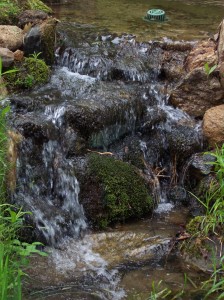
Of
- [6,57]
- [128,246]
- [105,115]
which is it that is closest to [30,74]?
[6,57]

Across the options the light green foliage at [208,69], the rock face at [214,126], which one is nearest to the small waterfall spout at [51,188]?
the rock face at [214,126]

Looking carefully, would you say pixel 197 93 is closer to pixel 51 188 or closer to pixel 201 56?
pixel 201 56

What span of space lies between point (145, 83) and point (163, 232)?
2238 millimetres

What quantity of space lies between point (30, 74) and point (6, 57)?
0.33 metres

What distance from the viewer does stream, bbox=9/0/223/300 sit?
12.3ft

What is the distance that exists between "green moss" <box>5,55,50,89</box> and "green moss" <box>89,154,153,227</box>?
1304 mm

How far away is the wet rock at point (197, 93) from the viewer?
5.49 metres

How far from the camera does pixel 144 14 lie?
837 cm

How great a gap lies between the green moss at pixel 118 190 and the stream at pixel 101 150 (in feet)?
0.33

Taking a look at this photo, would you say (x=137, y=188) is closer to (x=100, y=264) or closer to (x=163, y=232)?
(x=163, y=232)

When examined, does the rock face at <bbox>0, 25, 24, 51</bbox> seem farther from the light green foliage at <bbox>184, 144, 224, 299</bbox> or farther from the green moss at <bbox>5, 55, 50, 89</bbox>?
the light green foliage at <bbox>184, 144, 224, 299</bbox>

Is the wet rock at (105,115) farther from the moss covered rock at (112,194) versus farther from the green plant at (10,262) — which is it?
the green plant at (10,262)

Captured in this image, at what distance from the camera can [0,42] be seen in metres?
5.86

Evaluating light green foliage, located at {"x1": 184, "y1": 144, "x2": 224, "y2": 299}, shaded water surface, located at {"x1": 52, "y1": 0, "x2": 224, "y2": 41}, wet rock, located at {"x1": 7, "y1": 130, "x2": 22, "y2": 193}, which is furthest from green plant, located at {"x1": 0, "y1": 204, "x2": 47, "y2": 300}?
shaded water surface, located at {"x1": 52, "y1": 0, "x2": 224, "y2": 41}
